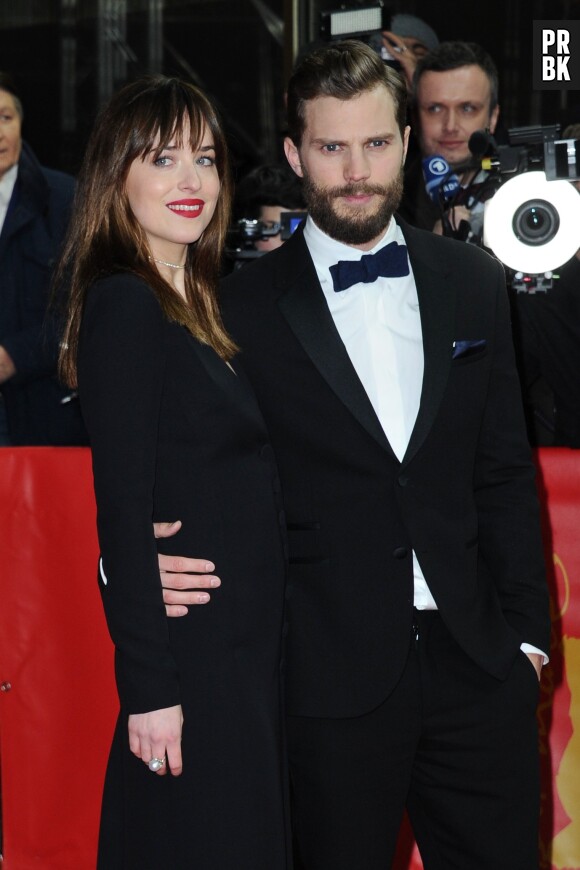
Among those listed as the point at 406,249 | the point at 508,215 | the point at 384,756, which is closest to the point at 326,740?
the point at 384,756

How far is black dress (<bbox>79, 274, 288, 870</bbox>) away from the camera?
1658 millimetres

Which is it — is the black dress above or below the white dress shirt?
below

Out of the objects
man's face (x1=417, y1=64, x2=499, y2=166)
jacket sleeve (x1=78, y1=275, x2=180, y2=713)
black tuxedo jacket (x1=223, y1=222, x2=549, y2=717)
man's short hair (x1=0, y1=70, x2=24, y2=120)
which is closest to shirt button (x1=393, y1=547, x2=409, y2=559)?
black tuxedo jacket (x1=223, y1=222, x2=549, y2=717)

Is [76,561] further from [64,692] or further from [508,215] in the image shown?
[508,215]

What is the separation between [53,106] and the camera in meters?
5.82

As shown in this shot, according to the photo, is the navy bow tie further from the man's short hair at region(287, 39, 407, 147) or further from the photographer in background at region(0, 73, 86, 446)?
the photographer in background at region(0, 73, 86, 446)

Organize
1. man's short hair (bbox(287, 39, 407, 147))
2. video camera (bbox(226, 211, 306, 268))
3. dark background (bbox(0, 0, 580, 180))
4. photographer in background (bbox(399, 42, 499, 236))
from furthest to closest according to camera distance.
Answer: dark background (bbox(0, 0, 580, 180)) < photographer in background (bbox(399, 42, 499, 236)) < video camera (bbox(226, 211, 306, 268)) < man's short hair (bbox(287, 39, 407, 147))

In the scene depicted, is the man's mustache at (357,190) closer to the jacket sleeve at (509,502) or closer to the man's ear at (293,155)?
the man's ear at (293,155)

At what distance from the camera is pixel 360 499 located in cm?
187

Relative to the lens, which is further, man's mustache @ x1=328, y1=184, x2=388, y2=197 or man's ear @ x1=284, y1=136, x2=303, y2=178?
man's ear @ x1=284, y1=136, x2=303, y2=178

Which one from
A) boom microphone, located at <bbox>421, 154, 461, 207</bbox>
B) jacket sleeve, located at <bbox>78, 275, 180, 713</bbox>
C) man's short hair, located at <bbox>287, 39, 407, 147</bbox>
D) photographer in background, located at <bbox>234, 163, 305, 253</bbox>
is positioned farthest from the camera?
photographer in background, located at <bbox>234, 163, 305, 253</bbox>

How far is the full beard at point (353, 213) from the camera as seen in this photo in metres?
1.96

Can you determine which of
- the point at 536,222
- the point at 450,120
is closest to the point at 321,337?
the point at 536,222

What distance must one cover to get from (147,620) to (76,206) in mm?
704
